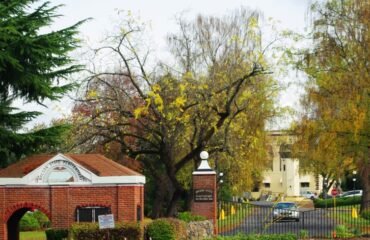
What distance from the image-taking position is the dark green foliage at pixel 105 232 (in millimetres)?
Result: 22500

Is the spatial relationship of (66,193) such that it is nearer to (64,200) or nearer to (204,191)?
(64,200)

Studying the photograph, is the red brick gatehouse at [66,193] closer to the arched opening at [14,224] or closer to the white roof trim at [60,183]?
the white roof trim at [60,183]

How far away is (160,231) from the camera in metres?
23.8

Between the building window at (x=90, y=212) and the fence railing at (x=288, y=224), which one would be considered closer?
the building window at (x=90, y=212)

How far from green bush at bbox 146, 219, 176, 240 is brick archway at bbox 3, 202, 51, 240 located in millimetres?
3539

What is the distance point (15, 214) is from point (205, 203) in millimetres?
7346

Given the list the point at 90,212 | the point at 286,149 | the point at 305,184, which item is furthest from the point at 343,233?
the point at 305,184

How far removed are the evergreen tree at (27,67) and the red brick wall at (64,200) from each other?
2.79m

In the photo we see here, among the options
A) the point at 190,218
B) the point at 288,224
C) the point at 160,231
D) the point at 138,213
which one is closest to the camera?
the point at 160,231

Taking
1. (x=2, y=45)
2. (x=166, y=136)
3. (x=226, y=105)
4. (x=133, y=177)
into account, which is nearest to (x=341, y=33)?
(x=226, y=105)

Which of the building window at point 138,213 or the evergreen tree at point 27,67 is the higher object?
the evergreen tree at point 27,67

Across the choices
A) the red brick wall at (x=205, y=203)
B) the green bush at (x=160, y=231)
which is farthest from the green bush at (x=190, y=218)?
the green bush at (x=160, y=231)

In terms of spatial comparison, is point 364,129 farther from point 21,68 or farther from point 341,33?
point 21,68

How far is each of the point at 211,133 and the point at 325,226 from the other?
24.5 ft
